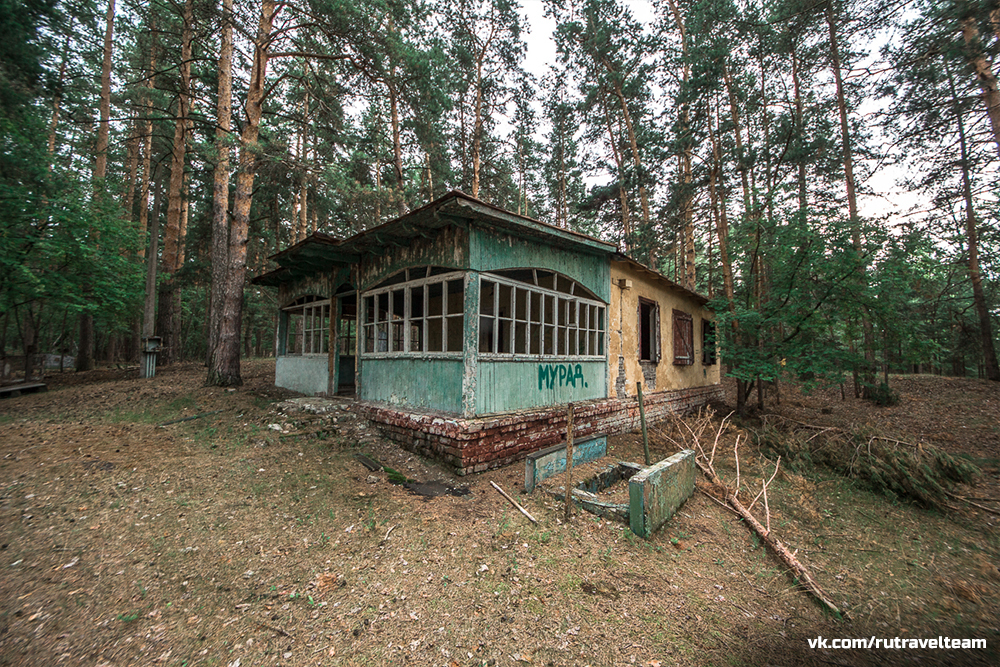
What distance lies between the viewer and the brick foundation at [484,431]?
4.95 meters

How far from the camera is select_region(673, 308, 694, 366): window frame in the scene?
10.1 meters

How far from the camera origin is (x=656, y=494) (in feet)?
12.7

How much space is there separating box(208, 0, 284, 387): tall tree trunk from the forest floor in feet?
10.1

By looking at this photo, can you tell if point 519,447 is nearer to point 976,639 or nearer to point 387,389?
point 387,389

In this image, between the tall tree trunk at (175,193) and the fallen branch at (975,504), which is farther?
the tall tree trunk at (175,193)

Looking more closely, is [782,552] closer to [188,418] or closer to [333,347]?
[333,347]

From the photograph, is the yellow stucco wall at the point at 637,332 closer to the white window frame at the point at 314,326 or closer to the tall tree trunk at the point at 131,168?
the white window frame at the point at 314,326

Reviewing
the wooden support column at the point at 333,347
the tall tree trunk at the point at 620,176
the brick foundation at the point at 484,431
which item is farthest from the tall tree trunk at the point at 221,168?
the tall tree trunk at the point at 620,176

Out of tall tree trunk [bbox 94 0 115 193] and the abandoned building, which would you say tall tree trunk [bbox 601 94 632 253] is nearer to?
the abandoned building

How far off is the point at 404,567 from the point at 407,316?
3.77m

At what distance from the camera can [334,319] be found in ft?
26.1

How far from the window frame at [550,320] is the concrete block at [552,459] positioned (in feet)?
4.82

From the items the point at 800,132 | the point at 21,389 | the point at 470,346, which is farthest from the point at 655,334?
the point at 21,389

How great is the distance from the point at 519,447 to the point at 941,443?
8607 mm
